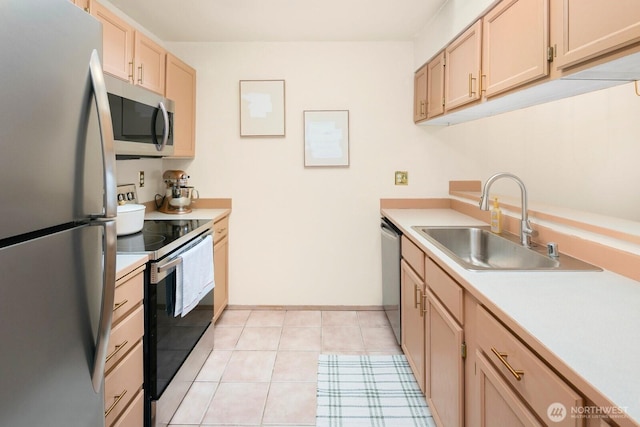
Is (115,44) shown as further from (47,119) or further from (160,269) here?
(47,119)

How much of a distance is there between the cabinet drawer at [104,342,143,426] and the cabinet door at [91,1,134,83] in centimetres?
139

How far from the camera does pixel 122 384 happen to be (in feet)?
4.74

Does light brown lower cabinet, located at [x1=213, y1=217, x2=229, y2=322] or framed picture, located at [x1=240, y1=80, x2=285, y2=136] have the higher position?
framed picture, located at [x1=240, y1=80, x2=285, y2=136]

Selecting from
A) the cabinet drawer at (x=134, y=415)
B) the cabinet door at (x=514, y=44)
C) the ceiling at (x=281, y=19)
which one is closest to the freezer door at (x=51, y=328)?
the cabinet drawer at (x=134, y=415)

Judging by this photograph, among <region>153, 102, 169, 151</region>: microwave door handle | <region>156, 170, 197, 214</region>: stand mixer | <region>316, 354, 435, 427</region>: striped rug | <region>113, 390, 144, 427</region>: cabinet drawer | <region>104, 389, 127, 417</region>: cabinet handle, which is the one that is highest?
<region>153, 102, 169, 151</region>: microwave door handle

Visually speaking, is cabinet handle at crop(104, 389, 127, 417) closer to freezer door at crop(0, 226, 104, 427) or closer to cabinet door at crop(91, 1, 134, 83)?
freezer door at crop(0, 226, 104, 427)

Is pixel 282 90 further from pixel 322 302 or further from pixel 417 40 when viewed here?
pixel 322 302

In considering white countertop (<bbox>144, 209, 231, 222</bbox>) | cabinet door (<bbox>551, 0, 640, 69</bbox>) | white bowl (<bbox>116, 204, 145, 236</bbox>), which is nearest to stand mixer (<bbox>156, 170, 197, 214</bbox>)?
white countertop (<bbox>144, 209, 231, 222</bbox>)

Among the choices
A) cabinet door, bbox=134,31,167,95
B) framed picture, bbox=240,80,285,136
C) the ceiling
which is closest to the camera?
cabinet door, bbox=134,31,167,95

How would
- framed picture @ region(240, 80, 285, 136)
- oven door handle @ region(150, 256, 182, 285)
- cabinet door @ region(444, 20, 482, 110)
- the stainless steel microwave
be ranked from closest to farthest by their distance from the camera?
oven door handle @ region(150, 256, 182, 285)
the stainless steel microwave
cabinet door @ region(444, 20, 482, 110)
framed picture @ region(240, 80, 285, 136)

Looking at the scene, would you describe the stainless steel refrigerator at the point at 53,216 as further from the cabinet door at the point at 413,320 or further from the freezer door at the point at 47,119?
the cabinet door at the point at 413,320

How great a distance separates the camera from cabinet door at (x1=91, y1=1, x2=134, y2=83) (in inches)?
74.3

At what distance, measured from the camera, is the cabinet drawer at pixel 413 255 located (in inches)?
75.7

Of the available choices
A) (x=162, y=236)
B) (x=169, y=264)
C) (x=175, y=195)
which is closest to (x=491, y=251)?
(x=169, y=264)
